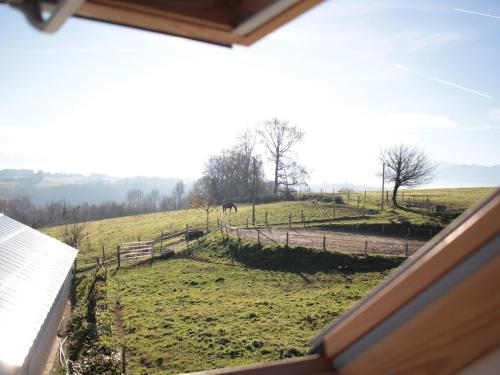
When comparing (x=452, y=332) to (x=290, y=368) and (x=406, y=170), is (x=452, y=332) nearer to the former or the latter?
(x=290, y=368)

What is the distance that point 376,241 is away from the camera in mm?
24422

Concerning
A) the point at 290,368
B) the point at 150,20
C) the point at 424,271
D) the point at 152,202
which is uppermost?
the point at 150,20

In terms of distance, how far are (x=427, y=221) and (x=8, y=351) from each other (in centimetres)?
2778

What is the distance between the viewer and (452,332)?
988mm

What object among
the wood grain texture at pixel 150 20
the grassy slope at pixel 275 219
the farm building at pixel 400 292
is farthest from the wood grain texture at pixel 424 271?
the grassy slope at pixel 275 219

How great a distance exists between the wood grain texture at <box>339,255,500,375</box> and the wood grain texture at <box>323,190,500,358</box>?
0.17 feet

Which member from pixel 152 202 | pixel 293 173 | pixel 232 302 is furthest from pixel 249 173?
pixel 152 202

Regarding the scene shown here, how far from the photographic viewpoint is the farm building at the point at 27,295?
294 inches

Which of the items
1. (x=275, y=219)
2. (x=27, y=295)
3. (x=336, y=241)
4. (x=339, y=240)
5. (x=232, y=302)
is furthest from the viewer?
(x=275, y=219)

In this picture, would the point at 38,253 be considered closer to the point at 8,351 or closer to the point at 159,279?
the point at 159,279

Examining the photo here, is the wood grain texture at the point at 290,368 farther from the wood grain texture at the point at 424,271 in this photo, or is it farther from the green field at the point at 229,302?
the green field at the point at 229,302

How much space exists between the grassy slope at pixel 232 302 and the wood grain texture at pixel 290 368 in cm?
995

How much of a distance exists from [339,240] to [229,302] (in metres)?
10.3

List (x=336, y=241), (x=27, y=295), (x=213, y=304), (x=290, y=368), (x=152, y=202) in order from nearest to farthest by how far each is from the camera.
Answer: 1. (x=290, y=368)
2. (x=27, y=295)
3. (x=213, y=304)
4. (x=336, y=241)
5. (x=152, y=202)
